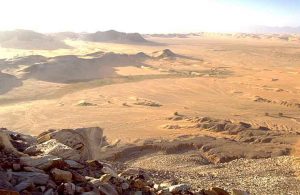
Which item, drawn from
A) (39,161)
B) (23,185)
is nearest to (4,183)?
(23,185)

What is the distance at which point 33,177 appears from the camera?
528 cm

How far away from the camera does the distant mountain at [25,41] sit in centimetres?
5750

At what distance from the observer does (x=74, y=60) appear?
128 ft

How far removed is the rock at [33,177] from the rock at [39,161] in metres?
0.32

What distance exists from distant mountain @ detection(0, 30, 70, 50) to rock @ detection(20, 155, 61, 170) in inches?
2082

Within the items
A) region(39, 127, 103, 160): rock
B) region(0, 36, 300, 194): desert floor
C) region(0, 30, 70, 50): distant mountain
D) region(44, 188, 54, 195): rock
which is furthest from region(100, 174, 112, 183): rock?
region(0, 30, 70, 50): distant mountain

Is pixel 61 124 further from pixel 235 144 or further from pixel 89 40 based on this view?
pixel 89 40

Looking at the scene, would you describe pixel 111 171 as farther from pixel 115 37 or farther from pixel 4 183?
pixel 115 37

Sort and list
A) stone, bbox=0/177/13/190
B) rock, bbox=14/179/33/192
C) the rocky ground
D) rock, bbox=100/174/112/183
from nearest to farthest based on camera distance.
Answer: stone, bbox=0/177/13/190
rock, bbox=14/179/33/192
the rocky ground
rock, bbox=100/174/112/183

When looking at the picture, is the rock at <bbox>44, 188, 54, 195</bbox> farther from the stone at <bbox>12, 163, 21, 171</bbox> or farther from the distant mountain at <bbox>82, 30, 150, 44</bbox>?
the distant mountain at <bbox>82, 30, 150, 44</bbox>

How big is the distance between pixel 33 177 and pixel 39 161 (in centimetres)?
54

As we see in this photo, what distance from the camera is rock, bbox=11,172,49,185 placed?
17.2 ft

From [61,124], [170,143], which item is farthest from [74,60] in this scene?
[170,143]

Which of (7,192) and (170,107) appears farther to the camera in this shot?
(170,107)
